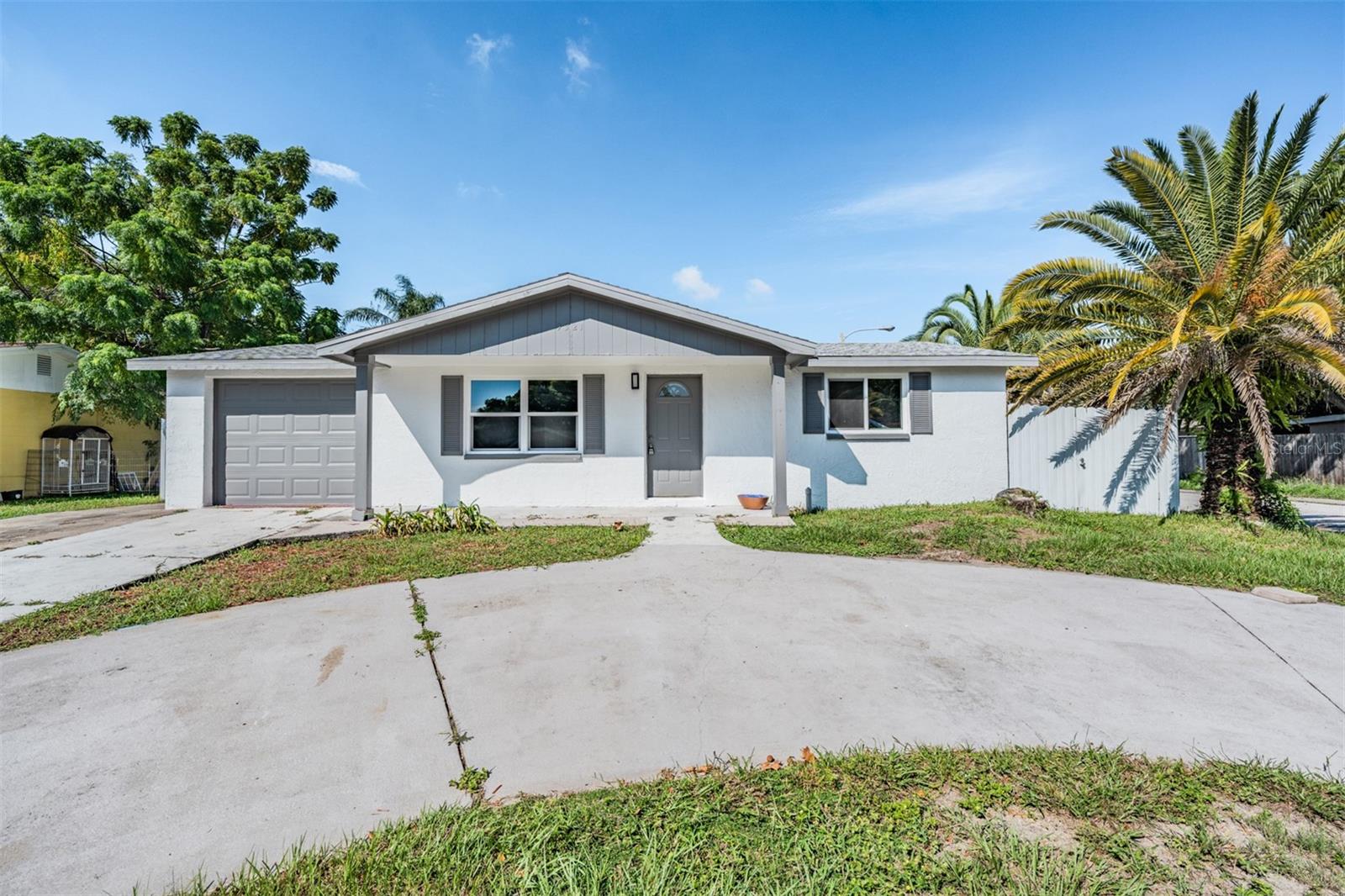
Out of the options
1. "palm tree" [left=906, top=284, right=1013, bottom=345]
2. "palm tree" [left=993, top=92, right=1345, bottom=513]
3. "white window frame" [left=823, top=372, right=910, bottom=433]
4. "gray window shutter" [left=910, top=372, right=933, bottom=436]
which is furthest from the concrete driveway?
"palm tree" [left=906, top=284, right=1013, bottom=345]

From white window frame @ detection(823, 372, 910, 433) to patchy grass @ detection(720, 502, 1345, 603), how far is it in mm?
1882

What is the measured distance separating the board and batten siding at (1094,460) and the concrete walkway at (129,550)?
1205cm

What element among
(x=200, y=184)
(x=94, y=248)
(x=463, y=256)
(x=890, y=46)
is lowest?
(x=463, y=256)

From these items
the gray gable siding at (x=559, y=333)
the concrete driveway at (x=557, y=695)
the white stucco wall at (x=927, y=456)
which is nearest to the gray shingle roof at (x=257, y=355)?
the gray gable siding at (x=559, y=333)

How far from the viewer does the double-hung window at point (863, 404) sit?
1047 cm

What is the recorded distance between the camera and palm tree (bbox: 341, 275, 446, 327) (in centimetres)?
2211

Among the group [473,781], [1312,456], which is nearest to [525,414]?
[473,781]

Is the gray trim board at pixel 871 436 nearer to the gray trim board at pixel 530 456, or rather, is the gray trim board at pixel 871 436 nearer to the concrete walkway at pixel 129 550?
the gray trim board at pixel 530 456

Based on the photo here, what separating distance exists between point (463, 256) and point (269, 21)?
5083 millimetres

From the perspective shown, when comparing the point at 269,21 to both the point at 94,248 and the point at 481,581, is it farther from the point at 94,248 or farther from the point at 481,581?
the point at 94,248

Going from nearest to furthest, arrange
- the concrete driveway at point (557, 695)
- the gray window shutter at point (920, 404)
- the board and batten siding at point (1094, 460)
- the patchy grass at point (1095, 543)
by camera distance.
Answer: the concrete driveway at point (557, 695), the patchy grass at point (1095, 543), the board and batten siding at point (1094, 460), the gray window shutter at point (920, 404)

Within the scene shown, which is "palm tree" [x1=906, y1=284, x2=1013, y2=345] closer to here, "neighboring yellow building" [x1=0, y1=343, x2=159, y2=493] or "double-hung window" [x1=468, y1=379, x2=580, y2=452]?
"double-hung window" [x1=468, y1=379, x2=580, y2=452]

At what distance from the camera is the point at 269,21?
8.19 meters

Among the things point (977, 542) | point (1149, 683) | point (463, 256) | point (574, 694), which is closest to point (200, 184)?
point (463, 256)
